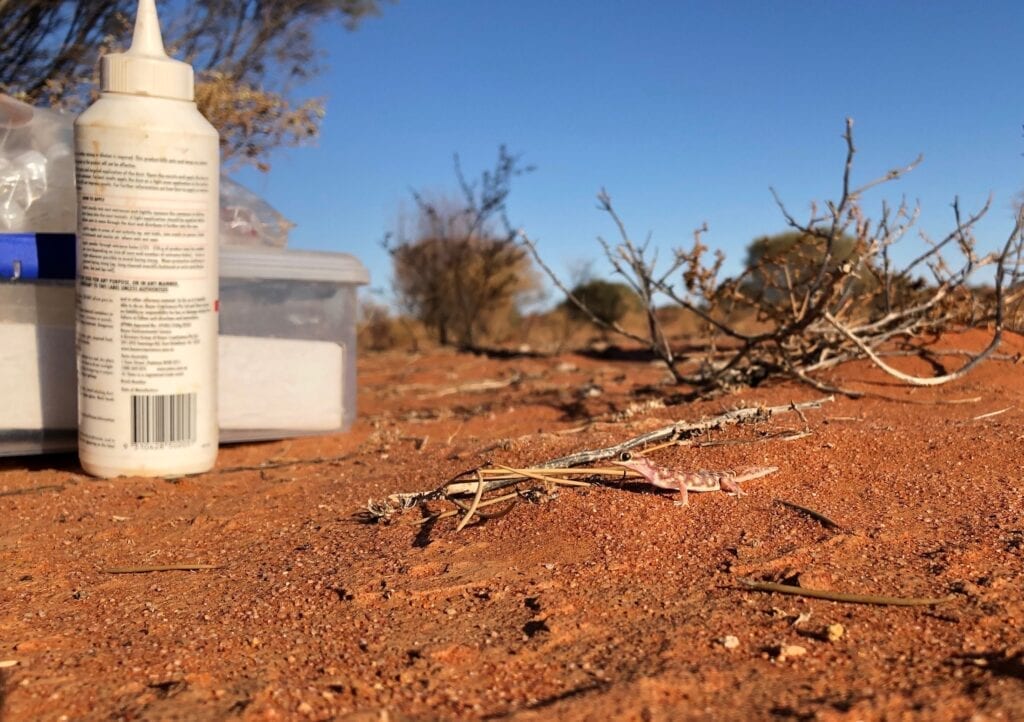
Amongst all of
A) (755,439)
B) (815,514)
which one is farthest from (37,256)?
(815,514)

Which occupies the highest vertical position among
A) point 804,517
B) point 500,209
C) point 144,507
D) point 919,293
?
point 500,209

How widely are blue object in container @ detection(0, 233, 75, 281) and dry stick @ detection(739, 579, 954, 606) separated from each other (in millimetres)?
Answer: 2670

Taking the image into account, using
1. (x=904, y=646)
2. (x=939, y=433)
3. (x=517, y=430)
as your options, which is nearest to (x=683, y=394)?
(x=517, y=430)

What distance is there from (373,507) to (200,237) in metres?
1.21

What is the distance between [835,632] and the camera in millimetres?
1584

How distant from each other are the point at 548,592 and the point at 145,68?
2156 mm

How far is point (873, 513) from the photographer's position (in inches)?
86.2

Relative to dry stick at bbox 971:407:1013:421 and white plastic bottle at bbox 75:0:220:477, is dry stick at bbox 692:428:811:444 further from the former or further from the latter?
white plastic bottle at bbox 75:0:220:477

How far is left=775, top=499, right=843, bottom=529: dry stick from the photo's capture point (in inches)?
82.7

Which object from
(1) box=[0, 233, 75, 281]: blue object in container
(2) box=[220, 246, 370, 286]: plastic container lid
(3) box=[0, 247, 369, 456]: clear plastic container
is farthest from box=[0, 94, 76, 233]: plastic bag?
(2) box=[220, 246, 370, 286]: plastic container lid

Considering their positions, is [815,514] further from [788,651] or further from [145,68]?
[145,68]

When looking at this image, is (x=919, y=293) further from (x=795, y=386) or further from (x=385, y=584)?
(x=385, y=584)

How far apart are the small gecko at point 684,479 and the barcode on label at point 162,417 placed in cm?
156

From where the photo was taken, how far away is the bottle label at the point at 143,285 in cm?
296
